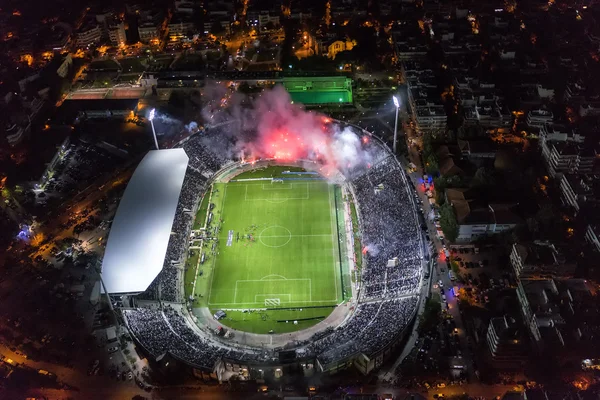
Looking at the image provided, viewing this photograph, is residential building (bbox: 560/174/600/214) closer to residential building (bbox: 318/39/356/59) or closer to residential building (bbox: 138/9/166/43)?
residential building (bbox: 318/39/356/59)

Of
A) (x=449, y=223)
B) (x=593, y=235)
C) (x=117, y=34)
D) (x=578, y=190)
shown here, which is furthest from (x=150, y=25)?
(x=593, y=235)

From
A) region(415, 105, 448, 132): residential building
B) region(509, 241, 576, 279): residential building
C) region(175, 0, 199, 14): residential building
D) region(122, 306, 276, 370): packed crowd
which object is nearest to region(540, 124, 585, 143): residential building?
region(415, 105, 448, 132): residential building

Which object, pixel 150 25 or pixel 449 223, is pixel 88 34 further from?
pixel 449 223

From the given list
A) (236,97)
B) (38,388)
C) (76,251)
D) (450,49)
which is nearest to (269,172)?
(236,97)

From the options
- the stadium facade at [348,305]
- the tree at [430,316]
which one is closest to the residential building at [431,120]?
the stadium facade at [348,305]

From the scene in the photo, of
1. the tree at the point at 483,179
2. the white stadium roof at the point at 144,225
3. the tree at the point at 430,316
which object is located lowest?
the tree at the point at 430,316

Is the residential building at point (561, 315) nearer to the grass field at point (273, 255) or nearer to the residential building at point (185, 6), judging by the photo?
the grass field at point (273, 255)

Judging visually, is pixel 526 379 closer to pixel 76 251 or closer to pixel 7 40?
pixel 76 251
